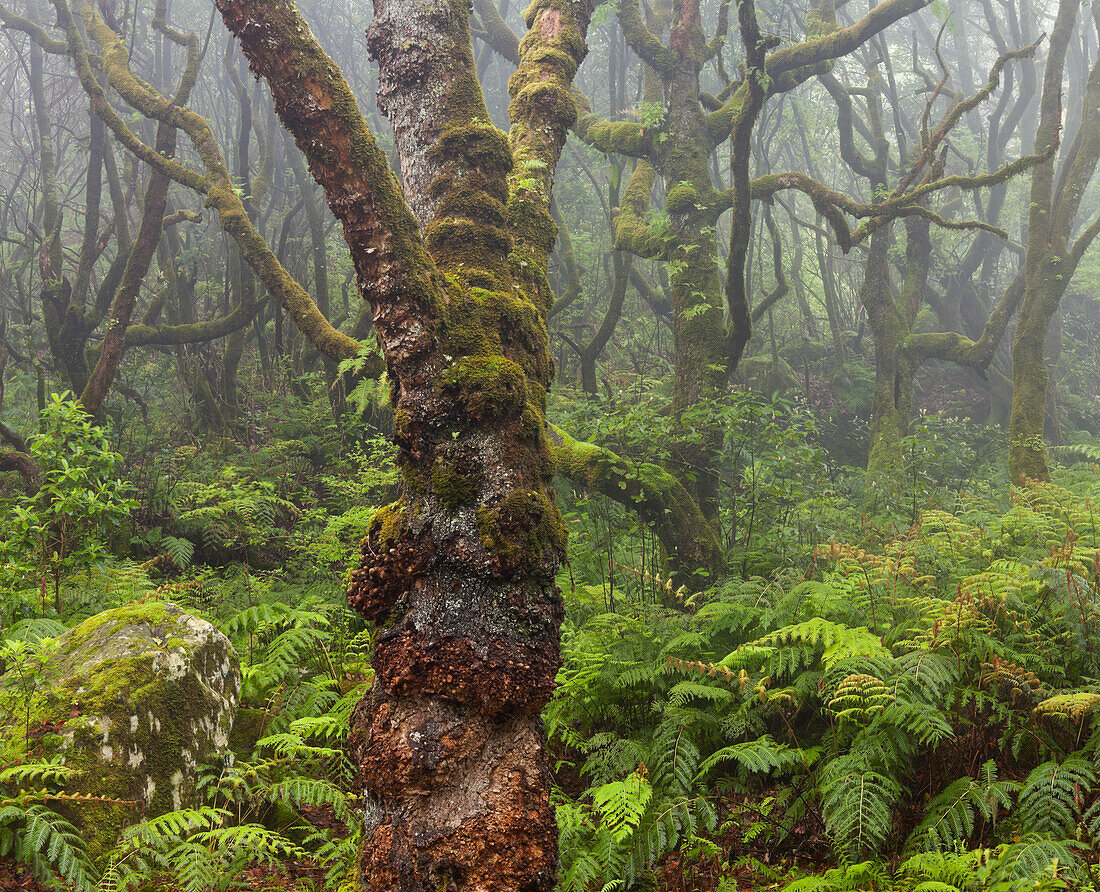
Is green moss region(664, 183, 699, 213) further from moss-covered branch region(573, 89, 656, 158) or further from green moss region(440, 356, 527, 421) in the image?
green moss region(440, 356, 527, 421)

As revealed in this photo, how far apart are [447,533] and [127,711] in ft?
7.18

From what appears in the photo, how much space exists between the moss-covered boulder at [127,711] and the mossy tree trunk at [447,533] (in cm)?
151

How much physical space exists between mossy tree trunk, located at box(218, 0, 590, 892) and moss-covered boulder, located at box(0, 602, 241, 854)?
4.96 feet

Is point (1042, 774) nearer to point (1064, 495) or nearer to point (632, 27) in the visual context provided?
point (1064, 495)

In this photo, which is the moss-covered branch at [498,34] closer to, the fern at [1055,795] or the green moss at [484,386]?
the green moss at [484,386]

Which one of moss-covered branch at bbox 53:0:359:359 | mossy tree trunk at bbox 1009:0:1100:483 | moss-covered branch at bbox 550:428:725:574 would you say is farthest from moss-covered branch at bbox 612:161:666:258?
mossy tree trunk at bbox 1009:0:1100:483

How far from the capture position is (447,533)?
2340mm

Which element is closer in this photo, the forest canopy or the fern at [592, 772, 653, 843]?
the forest canopy

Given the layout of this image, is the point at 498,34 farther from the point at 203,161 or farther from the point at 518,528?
the point at 518,528

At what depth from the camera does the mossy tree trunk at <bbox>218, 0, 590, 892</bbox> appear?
83.0 inches

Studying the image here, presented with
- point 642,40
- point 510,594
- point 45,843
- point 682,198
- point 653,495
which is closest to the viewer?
point 510,594

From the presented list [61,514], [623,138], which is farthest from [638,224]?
[61,514]

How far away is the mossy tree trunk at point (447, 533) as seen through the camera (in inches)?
83.0

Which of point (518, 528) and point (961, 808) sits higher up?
point (518, 528)
